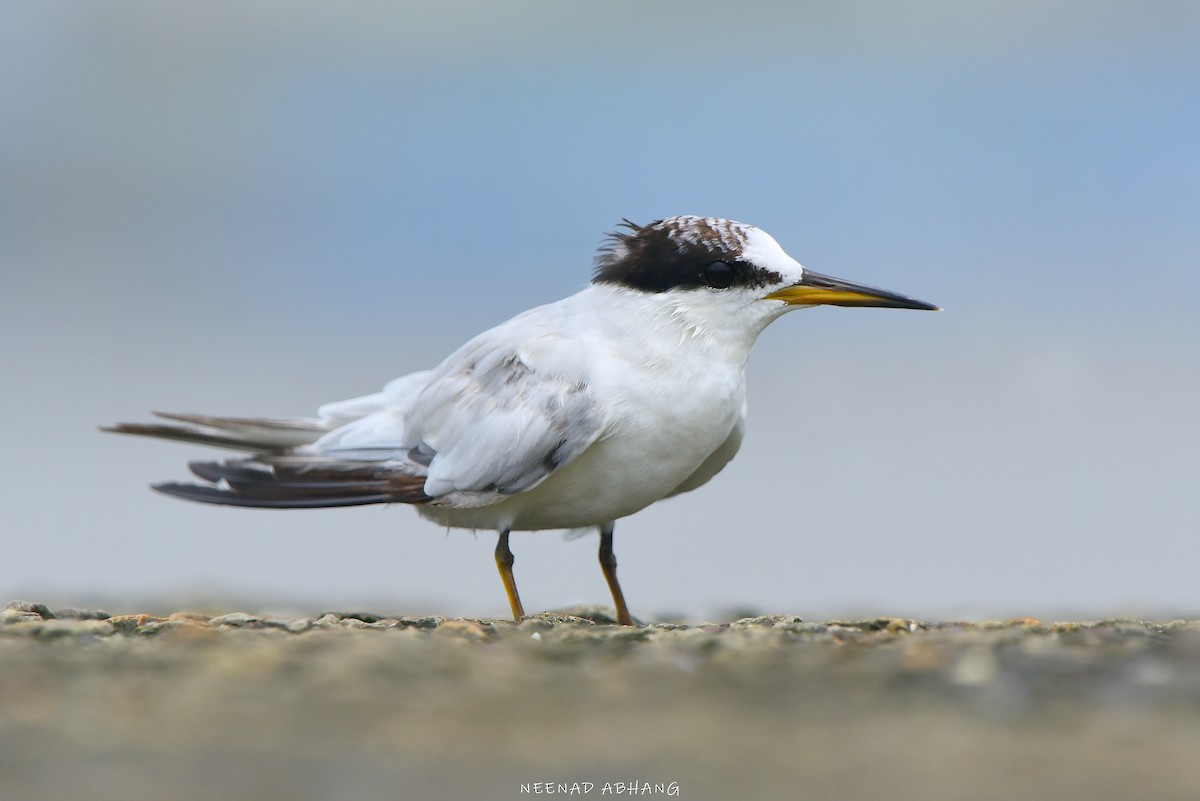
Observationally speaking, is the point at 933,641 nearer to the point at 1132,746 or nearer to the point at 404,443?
the point at 1132,746

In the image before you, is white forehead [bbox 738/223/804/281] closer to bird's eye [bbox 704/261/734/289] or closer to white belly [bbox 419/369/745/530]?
bird's eye [bbox 704/261/734/289]

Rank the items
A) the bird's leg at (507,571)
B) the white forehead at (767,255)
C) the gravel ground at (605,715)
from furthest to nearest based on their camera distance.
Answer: the bird's leg at (507,571) < the white forehead at (767,255) < the gravel ground at (605,715)

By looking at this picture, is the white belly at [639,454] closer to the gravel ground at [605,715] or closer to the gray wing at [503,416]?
the gray wing at [503,416]

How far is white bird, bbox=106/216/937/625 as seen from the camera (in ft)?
18.0

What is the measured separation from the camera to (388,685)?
370cm

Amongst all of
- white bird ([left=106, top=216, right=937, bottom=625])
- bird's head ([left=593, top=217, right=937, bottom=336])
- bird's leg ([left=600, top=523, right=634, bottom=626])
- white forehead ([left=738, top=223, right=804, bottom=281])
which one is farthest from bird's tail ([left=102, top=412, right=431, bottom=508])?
white forehead ([left=738, top=223, right=804, bottom=281])

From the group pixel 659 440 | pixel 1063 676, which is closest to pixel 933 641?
pixel 1063 676

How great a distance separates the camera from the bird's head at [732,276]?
5.60 m

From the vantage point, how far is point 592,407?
5414mm

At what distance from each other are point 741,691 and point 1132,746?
105cm

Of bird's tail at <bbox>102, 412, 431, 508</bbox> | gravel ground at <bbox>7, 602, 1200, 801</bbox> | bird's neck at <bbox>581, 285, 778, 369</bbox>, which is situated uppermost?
bird's neck at <bbox>581, 285, 778, 369</bbox>

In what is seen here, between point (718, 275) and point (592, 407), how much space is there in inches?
32.4

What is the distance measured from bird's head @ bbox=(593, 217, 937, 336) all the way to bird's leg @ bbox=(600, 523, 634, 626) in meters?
1.29

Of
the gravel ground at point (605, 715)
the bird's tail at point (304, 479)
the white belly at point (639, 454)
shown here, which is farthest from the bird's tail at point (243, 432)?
the gravel ground at point (605, 715)
